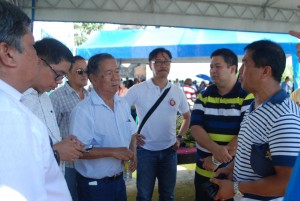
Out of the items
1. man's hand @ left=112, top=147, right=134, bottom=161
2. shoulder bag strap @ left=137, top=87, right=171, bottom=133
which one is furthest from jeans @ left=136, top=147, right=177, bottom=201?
man's hand @ left=112, top=147, right=134, bottom=161

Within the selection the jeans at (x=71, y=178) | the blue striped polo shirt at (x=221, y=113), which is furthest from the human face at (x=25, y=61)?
the jeans at (x=71, y=178)

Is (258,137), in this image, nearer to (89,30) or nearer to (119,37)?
(119,37)

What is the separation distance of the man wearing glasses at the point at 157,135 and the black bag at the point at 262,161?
183 centimetres

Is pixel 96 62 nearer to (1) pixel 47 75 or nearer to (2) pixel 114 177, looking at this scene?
(1) pixel 47 75

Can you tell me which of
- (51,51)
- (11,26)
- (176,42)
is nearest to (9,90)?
(11,26)

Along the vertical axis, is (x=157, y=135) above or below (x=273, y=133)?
below

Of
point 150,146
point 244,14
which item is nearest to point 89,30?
point 244,14

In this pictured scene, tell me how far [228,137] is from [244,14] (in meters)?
5.07

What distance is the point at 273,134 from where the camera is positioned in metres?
1.56

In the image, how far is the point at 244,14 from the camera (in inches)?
271

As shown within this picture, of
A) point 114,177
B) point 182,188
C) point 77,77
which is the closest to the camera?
point 114,177

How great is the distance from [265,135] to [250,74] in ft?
1.35

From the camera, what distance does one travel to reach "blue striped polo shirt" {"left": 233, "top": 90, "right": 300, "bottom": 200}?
4.90ft

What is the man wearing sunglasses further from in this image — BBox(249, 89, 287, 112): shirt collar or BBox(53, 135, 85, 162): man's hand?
BBox(249, 89, 287, 112): shirt collar
